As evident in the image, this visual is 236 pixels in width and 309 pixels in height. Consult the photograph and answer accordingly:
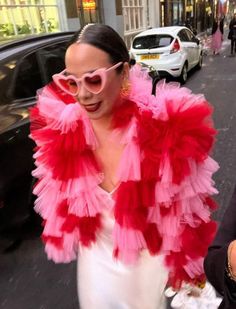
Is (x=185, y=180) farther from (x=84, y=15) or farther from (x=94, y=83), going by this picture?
(x=84, y=15)

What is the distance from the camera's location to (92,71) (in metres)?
1.42

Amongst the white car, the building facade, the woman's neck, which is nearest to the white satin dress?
the woman's neck

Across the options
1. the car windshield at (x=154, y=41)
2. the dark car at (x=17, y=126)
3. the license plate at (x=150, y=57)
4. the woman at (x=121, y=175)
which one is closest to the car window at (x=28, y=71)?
the dark car at (x=17, y=126)

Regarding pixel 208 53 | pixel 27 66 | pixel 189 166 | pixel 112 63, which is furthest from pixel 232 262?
pixel 208 53

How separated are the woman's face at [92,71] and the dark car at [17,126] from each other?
70.8 inches

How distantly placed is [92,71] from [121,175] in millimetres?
428

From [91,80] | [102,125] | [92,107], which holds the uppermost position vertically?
[91,80]

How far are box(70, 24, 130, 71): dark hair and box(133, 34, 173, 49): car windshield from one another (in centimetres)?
970

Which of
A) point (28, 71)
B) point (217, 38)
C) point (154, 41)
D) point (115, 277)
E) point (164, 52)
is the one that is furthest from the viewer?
point (217, 38)

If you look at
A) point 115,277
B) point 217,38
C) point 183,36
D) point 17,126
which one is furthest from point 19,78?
point 217,38

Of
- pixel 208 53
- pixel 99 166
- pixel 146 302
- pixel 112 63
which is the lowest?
pixel 208 53

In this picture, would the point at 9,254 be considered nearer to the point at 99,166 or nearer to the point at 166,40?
the point at 99,166

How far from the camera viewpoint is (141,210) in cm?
157

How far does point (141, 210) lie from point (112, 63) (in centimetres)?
60
